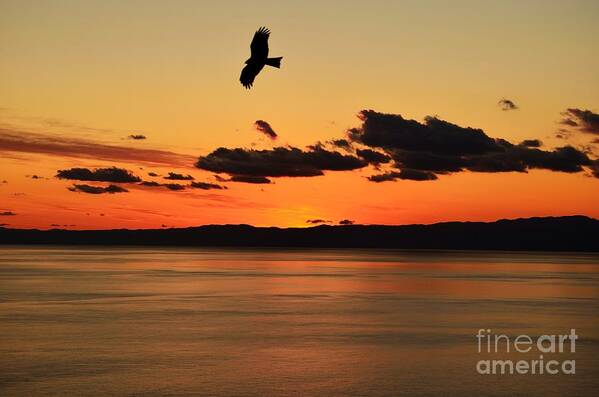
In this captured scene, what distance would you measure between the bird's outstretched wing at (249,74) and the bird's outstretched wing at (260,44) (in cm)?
25

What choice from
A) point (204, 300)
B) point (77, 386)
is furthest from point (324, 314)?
point (77, 386)

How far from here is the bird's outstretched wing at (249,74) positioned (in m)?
21.6

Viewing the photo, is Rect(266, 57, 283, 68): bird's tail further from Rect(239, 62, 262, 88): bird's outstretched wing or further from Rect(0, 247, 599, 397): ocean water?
Rect(0, 247, 599, 397): ocean water

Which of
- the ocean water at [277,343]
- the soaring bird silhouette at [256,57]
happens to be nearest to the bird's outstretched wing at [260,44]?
the soaring bird silhouette at [256,57]

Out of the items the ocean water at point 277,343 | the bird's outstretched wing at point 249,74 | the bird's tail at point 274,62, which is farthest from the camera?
the bird's outstretched wing at point 249,74

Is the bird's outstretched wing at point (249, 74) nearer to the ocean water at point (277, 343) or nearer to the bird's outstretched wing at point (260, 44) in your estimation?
the bird's outstretched wing at point (260, 44)

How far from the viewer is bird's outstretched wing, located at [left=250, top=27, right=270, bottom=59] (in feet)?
70.8

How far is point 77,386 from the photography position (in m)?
18.7

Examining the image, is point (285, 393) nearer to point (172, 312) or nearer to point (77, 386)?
point (77, 386)

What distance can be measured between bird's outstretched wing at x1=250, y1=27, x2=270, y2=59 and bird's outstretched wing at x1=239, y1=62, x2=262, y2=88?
247 millimetres

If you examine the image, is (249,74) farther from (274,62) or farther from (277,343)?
(277,343)

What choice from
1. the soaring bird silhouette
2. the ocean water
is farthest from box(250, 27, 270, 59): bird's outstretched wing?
the ocean water

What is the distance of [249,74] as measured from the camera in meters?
21.8

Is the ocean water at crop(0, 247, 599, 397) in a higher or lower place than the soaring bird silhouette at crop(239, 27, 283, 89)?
lower
